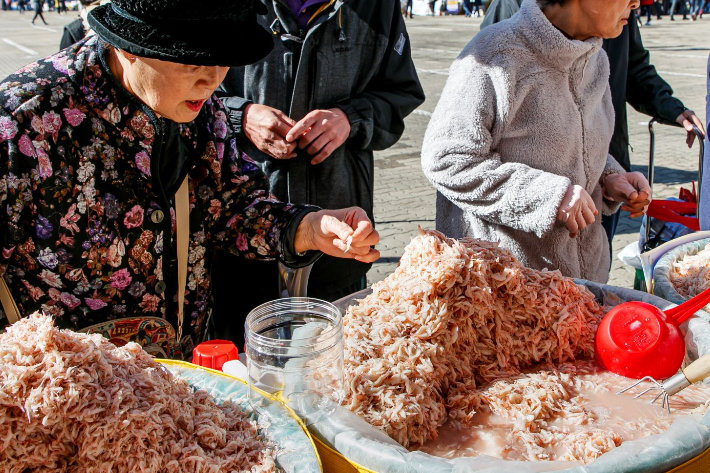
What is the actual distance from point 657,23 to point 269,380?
27349 millimetres

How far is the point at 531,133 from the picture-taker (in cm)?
225

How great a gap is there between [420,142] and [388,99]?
20.1ft

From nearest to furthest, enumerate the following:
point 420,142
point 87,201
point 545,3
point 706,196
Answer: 1. point 87,201
2. point 545,3
3. point 706,196
4. point 420,142

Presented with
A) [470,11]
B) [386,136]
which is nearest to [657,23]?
[470,11]

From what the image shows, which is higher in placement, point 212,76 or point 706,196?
point 212,76

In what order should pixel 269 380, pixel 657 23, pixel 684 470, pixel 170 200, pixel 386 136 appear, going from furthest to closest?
pixel 657 23 < pixel 386 136 < pixel 170 200 < pixel 269 380 < pixel 684 470

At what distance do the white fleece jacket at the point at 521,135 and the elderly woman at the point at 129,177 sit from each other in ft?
1.91

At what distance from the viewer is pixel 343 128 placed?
2525mm

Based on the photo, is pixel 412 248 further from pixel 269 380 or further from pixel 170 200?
pixel 170 200

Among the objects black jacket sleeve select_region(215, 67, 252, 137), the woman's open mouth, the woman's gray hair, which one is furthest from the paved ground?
the woman's open mouth

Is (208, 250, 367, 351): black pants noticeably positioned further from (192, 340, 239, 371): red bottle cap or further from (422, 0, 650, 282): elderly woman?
(192, 340, 239, 371): red bottle cap

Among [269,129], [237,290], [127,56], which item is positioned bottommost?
[237,290]

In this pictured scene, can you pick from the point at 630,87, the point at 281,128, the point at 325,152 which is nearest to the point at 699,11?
the point at 630,87

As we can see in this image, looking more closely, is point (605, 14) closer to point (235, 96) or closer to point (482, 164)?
point (482, 164)
